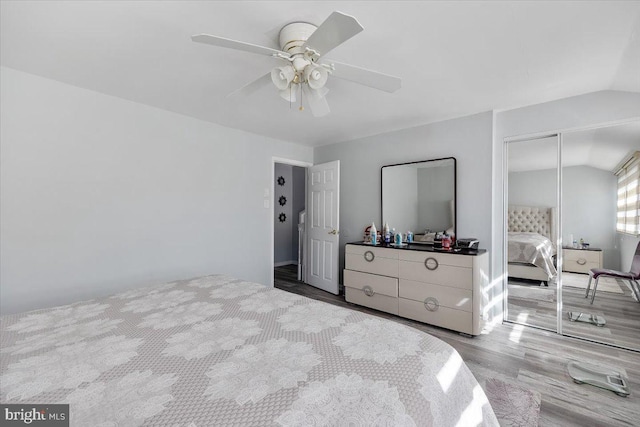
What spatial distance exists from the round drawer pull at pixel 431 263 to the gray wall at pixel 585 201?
3.71 feet

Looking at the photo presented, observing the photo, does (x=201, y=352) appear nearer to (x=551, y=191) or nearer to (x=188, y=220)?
(x=188, y=220)

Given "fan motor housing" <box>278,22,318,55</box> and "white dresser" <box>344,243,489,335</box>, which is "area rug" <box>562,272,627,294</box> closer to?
"white dresser" <box>344,243,489,335</box>

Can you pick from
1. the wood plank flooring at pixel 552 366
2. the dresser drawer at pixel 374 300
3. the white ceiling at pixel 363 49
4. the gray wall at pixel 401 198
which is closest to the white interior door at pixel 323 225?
the dresser drawer at pixel 374 300

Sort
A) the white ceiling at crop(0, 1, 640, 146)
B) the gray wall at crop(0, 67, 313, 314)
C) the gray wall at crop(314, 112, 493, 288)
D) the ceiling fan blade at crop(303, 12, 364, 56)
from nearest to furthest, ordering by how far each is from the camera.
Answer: the ceiling fan blade at crop(303, 12, 364, 56)
the white ceiling at crop(0, 1, 640, 146)
the gray wall at crop(0, 67, 313, 314)
the gray wall at crop(314, 112, 493, 288)

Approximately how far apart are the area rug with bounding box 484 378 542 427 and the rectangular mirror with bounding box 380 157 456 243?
1691 millimetres

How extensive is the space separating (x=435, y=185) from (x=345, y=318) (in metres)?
2.51

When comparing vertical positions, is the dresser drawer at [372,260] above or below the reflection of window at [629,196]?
below

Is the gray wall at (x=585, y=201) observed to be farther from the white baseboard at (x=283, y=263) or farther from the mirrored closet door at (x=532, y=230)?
the white baseboard at (x=283, y=263)

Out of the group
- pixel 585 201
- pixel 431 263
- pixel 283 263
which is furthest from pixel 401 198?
pixel 283 263

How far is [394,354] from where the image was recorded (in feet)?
3.48

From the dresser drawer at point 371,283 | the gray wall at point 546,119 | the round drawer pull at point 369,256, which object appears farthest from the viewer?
the round drawer pull at point 369,256

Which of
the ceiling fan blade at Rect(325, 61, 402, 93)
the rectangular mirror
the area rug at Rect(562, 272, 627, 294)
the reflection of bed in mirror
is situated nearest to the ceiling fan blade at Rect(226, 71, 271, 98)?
the ceiling fan blade at Rect(325, 61, 402, 93)

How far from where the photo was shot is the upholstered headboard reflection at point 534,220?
2775 mm

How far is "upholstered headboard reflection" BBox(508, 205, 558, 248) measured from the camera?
2.78 m
